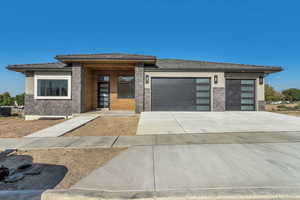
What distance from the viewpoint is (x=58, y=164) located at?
3100 mm

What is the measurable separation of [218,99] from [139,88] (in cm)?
615

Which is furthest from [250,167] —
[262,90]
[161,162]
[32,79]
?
[32,79]

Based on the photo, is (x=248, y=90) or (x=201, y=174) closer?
(x=201, y=174)

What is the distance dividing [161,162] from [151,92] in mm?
7715

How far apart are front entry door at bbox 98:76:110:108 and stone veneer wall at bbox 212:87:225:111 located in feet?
28.9

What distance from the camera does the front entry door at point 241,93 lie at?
10.7 m

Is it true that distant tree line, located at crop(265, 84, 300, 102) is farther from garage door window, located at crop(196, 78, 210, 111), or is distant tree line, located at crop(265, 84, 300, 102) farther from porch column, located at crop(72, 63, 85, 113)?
porch column, located at crop(72, 63, 85, 113)

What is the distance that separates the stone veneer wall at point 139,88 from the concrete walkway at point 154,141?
Result: 5.22 meters

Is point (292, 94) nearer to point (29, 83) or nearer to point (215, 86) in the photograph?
point (215, 86)

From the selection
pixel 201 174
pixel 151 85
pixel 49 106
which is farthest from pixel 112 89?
pixel 201 174

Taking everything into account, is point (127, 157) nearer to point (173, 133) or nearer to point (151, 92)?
point (173, 133)

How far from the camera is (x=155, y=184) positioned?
2324 millimetres

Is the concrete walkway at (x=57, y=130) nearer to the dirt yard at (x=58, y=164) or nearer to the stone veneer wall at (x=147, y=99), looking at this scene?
the dirt yard at (x=58, y=164)

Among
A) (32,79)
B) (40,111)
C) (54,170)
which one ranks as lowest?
(54,170)
